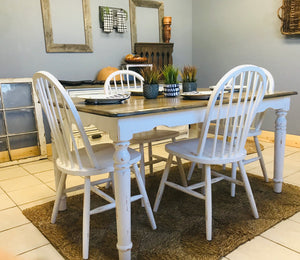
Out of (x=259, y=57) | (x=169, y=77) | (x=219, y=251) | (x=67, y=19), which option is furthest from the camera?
(x=259, y=57)

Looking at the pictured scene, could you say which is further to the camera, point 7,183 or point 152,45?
point 152,45

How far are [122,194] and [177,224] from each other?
56 centimetres

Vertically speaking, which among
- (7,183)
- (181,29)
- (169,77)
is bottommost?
(7,183)

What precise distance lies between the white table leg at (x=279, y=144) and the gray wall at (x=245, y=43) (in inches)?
61.5

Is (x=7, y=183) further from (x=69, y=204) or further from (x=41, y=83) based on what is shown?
(x=41, y=83)

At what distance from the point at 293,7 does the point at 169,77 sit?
2229 mm

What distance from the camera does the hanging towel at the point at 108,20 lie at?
3564 millimetres

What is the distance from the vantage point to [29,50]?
10.4 feet

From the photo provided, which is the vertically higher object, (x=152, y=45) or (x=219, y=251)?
(x=152, y=45)

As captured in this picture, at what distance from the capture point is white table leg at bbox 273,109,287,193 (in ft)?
6.72

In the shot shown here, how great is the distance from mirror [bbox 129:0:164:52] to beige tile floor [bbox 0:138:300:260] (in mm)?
1945

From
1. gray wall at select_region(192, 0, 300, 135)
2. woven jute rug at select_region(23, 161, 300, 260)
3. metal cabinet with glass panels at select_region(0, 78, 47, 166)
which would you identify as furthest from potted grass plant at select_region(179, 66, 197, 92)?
gray wall at select_region(192, 0, 300, 135)

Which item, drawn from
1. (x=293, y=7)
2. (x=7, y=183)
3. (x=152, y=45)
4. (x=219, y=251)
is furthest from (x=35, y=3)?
(x=219, y=251)

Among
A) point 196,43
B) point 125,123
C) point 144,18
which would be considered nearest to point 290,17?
point 196,43
